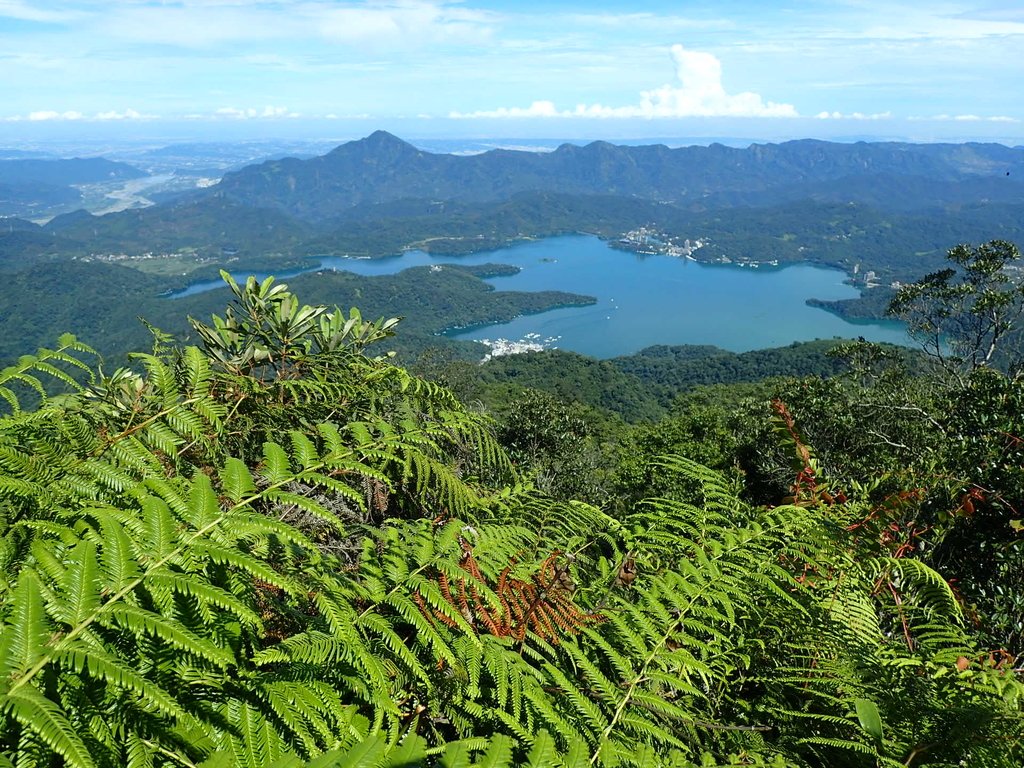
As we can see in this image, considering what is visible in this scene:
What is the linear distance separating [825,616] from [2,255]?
189 m

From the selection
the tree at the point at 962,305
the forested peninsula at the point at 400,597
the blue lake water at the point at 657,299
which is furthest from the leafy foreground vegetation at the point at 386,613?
the blue lake water at the point at 657,299

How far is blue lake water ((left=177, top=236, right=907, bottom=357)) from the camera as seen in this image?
97.2 metres

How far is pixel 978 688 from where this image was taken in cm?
169

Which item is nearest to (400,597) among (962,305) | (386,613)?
(386,613)

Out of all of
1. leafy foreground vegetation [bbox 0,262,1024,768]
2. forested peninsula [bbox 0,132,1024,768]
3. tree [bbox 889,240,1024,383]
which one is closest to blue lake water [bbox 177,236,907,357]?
tree [bbox 889,240,1024,383]

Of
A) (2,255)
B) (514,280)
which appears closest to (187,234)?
(2,255)

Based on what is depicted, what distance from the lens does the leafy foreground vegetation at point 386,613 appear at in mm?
1043

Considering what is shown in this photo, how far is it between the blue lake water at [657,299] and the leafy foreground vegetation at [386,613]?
295ft

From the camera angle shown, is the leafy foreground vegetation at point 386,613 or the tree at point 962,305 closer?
the leafy foreground vegetation at point 386,613

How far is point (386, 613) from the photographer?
66.0 inches

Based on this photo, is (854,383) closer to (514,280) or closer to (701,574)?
(701,574)

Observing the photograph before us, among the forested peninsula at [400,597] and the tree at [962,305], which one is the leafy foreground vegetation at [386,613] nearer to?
the forested peninsula at [400,597]

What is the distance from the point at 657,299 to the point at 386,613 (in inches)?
4896

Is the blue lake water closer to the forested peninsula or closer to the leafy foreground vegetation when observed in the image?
the forested peninsula
